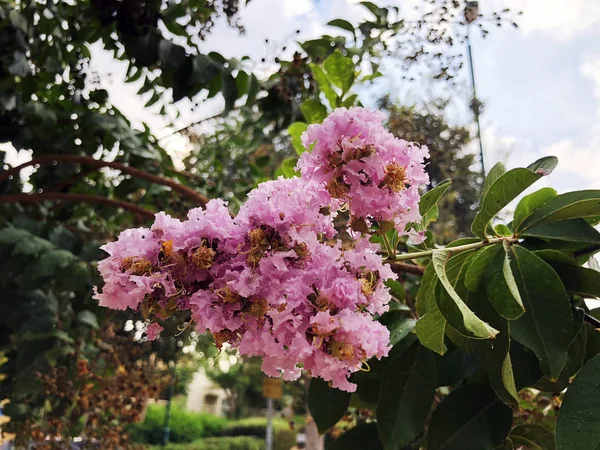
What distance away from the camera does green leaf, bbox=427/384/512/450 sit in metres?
0.69

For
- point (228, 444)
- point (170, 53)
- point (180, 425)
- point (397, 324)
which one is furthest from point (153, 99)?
point (180, 425)

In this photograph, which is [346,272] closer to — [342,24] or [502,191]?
[502,191]

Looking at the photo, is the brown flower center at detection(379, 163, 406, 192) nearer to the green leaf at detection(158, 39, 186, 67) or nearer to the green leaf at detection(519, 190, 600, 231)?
the green leaf at detection(519, 190, 600, 231)

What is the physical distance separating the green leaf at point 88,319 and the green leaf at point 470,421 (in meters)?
0.96

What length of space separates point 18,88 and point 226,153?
42.4 inches

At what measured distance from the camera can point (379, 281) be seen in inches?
19.5

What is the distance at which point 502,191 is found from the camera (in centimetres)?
62

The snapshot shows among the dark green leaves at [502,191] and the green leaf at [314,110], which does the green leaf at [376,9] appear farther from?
the dark green leaves at [502,191]

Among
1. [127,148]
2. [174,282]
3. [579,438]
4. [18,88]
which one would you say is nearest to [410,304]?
[579,438]

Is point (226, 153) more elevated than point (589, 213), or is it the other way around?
point (226, 153)

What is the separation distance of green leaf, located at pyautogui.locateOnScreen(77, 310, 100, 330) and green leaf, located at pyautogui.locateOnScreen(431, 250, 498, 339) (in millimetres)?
1036

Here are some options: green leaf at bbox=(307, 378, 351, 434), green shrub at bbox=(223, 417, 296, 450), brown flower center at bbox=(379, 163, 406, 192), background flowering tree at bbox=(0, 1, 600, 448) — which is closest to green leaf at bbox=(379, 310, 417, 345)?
background flowering tree at bbox=(0, 1, 600, 448)

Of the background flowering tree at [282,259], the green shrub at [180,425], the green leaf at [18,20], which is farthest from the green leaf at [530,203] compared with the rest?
the green shrub at [180,425]

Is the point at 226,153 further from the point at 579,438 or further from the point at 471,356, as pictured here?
the point at 579,438
